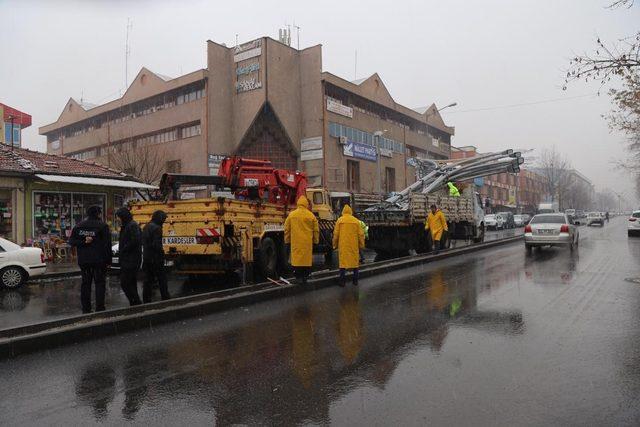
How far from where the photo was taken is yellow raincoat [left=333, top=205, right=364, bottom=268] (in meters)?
9.38

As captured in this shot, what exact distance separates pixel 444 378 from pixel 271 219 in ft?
23.8

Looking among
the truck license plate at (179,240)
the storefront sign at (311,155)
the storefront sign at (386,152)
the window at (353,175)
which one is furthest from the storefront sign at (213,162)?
the truck license plate at (179,240)

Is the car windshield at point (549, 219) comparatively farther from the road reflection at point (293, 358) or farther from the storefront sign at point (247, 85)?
the storefront sign at point (247, 85)

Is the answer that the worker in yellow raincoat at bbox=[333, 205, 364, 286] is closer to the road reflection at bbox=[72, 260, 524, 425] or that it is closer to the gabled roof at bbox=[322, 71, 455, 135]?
the road reflection at bbox=[72, 260, 524, 425]

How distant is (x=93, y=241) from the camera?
690 cm

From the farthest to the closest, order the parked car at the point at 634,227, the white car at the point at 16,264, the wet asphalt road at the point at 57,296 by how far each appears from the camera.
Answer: the parked car at the point at 634,227 < the white car at the point at 16,264 < the wet asphalt road at the point at 57,296

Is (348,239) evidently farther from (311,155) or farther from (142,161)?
(142,161)

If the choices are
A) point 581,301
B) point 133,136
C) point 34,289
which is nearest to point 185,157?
point 133,136

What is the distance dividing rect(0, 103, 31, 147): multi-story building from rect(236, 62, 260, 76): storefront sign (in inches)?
877

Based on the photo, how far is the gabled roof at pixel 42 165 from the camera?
16.4 meters

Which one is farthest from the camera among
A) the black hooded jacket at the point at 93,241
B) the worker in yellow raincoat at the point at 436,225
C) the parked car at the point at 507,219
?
the parked car at the point at 507,219

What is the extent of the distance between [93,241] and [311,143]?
32460mm

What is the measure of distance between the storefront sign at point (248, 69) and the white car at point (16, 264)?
28341mm

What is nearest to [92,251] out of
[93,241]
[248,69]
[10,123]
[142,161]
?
[93,241]
